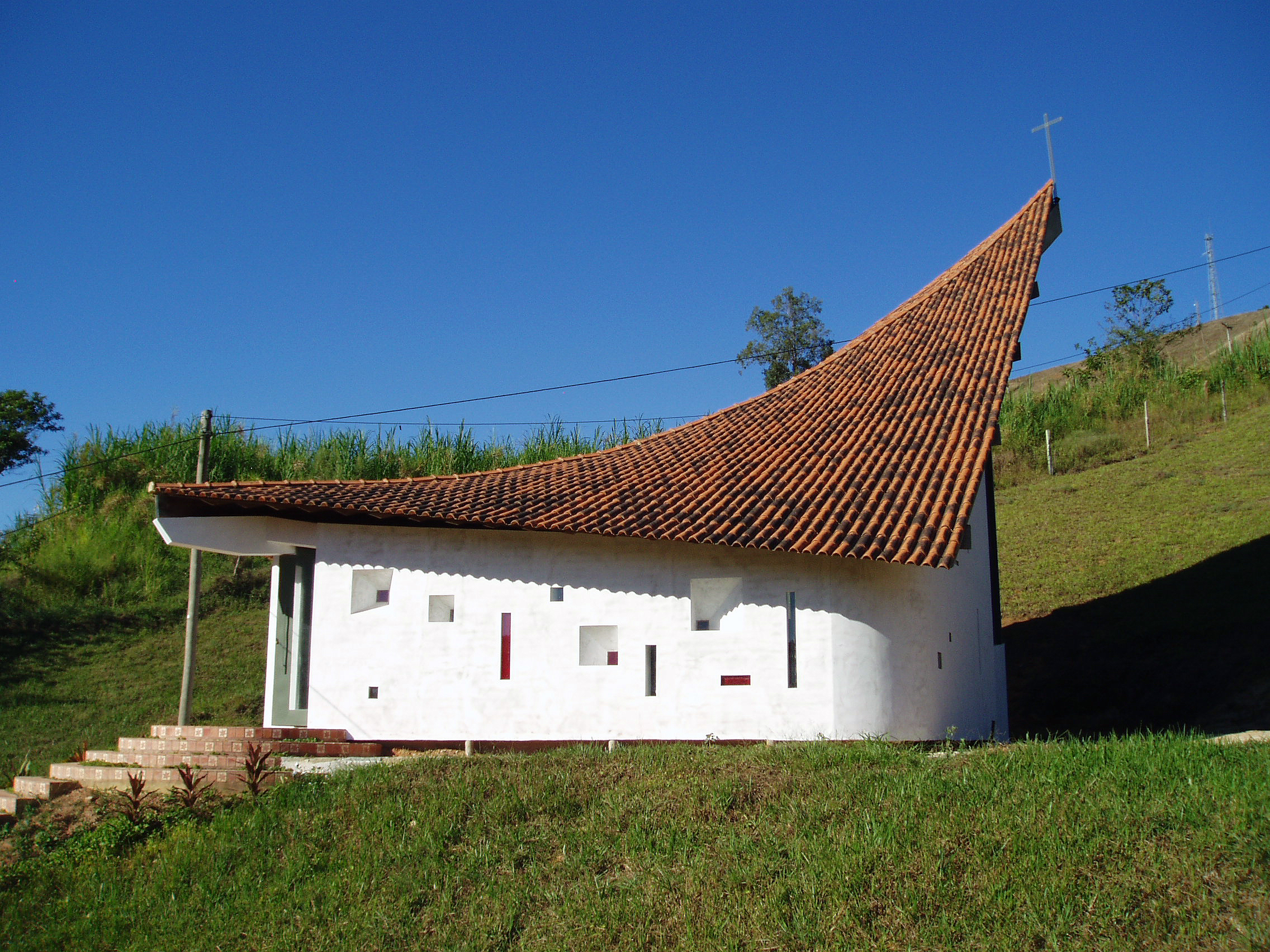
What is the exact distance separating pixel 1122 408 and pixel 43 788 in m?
34.3

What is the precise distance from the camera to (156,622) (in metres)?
25.7

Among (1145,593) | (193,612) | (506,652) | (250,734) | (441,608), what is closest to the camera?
(250,734)

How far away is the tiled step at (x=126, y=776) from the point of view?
33.1ft

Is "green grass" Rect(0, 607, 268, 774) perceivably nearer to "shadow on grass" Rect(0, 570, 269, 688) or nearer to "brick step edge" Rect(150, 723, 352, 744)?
"shadow on grass" Rect(0, 570, 269, 688)

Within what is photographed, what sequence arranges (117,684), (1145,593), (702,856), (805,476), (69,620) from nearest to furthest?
(702,856) → (805,476) → (1145,593) → (117,684) → (69,620)

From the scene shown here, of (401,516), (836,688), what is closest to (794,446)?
(836,688)

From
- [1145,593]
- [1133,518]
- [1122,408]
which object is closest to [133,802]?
[1145,593]

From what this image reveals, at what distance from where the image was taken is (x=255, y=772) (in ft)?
32.1

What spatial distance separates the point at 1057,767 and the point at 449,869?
4842mm

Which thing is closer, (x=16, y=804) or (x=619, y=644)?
(x=16, y=804)

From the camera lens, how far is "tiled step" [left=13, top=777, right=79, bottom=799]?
1073 cm

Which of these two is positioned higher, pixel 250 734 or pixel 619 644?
pixel 619 644

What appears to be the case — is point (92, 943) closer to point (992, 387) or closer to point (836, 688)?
point (836, 688)

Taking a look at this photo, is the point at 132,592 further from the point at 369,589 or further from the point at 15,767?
the point at 369,589
